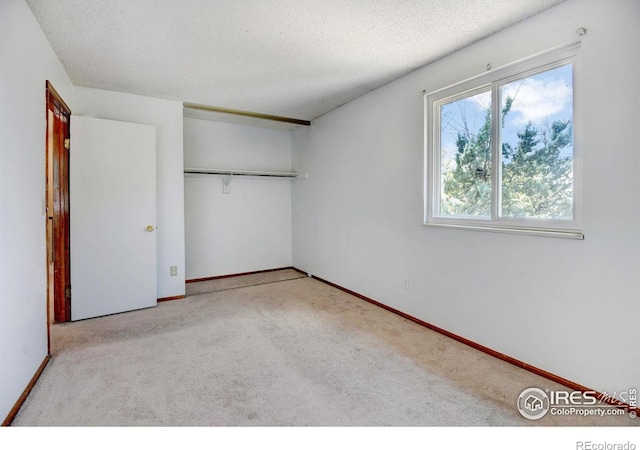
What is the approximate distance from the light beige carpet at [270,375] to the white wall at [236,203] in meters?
1.66

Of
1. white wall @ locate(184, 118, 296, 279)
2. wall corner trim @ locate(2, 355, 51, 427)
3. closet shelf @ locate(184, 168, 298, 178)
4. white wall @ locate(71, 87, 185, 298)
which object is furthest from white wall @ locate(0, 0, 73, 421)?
white wall @ locate(184, 118, 296, 279)

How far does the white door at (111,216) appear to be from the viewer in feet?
10.3

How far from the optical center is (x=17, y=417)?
1.71 metres

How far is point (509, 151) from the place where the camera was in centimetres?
233

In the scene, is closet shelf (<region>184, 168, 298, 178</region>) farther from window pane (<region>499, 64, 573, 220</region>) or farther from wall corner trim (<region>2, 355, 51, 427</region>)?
window pane (<region>499, 64, 573, 220</region>)

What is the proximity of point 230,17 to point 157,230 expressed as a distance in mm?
2547

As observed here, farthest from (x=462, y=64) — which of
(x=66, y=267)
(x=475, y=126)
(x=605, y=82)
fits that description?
(x=66, y=267)

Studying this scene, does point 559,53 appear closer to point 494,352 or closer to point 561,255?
point 561,255

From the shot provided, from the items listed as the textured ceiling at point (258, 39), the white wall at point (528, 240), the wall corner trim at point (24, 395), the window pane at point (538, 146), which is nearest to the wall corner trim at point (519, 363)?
the white wall at point (528, 240)

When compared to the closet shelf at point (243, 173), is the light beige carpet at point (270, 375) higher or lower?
lower

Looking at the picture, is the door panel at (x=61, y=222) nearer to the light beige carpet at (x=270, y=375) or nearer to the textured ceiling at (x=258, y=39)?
the light beige carpet at (x=270, y=375)

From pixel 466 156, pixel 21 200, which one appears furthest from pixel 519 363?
pixel 21 200

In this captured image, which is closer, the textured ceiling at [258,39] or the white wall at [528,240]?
the white wall at [528,240]

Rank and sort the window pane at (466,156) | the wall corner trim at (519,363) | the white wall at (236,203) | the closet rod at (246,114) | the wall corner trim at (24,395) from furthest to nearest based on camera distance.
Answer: the white wall at (236,203), the closet rod at (246,114), the window pane at (466,156), the wall corner trim at (519,363), the wall corner trim at (24,395)
